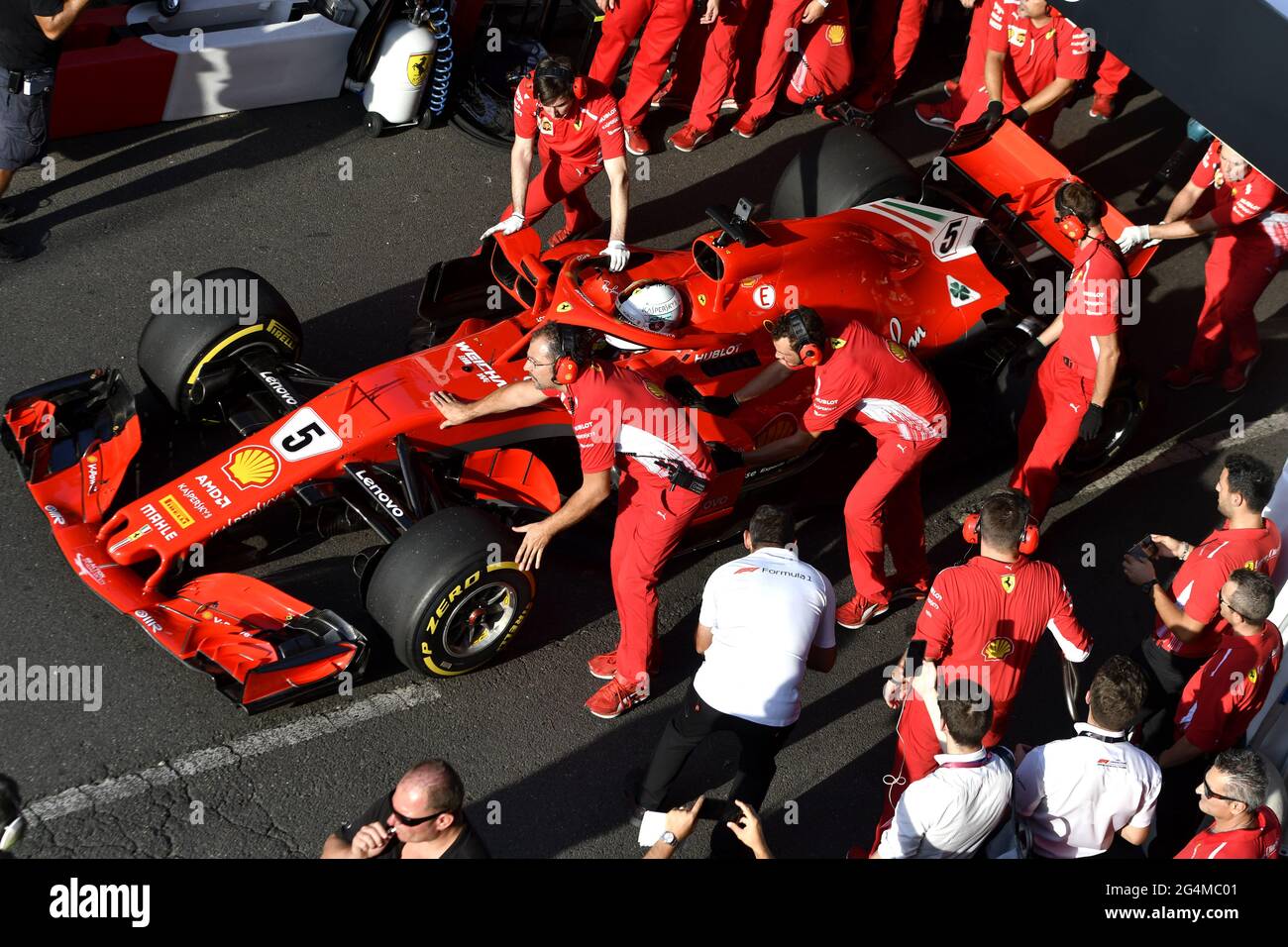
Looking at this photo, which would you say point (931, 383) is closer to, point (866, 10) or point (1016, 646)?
point (1016, 646)

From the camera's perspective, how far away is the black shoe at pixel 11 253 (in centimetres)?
825

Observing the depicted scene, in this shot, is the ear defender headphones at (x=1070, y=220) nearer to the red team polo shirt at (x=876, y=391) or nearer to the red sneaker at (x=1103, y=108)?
the red team polo shirt at (x=876, y=391)

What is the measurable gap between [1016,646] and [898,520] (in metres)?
1.44

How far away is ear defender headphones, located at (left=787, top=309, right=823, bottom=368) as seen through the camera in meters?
6.14

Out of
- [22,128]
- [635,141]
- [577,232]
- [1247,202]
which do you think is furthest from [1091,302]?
[22,128]

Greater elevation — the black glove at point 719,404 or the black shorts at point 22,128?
the black shorts at point 22,128

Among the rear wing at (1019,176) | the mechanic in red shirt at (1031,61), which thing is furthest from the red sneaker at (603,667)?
the mechanic in red shirt at (1031,61)

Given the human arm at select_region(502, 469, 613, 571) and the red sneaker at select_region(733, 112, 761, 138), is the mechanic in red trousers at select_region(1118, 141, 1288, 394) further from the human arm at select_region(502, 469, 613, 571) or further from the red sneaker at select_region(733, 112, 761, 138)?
the human arm at select_region(502, 469, 613, 571)

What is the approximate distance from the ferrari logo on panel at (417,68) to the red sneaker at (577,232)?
1559mm

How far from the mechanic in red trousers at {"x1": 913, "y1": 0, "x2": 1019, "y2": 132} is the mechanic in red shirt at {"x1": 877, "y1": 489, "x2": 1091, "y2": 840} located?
511cm

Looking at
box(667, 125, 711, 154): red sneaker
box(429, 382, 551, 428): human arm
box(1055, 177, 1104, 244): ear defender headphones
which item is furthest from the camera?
box(667, 125, 711, 154): red sneaker

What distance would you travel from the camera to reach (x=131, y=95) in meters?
9.22

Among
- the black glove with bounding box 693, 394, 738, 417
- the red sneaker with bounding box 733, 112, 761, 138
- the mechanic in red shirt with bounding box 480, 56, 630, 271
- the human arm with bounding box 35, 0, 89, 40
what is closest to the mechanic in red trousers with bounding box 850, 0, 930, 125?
the red sneaker with bounding box 733, 112, 761, 138

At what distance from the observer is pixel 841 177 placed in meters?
8.60
